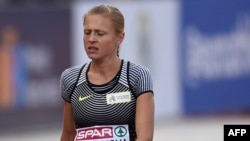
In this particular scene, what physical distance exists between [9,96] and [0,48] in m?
0.71

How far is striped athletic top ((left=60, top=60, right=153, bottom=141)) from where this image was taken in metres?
5.40

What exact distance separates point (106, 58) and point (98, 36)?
154mm

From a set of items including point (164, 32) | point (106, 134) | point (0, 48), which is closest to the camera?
point (106, 134)

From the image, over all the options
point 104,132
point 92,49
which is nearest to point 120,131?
point 104,132

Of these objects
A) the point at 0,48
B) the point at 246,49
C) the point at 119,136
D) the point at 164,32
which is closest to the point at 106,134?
the point at 119,136

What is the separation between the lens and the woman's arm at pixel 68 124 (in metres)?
5.59

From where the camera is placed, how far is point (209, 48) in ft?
52.5

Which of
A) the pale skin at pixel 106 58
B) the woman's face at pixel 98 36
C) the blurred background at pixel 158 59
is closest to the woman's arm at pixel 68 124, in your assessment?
the pale skin at pixel 106 58

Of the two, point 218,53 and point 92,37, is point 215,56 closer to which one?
point 218,53

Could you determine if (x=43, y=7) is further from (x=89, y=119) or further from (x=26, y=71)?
(x=89, y=119)

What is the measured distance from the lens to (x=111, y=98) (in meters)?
5.38

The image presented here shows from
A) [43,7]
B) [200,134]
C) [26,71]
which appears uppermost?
[43,7]

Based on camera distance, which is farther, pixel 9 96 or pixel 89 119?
pixel 9 96

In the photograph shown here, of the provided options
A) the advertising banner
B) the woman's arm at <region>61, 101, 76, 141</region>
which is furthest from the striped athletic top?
the advertising banner
